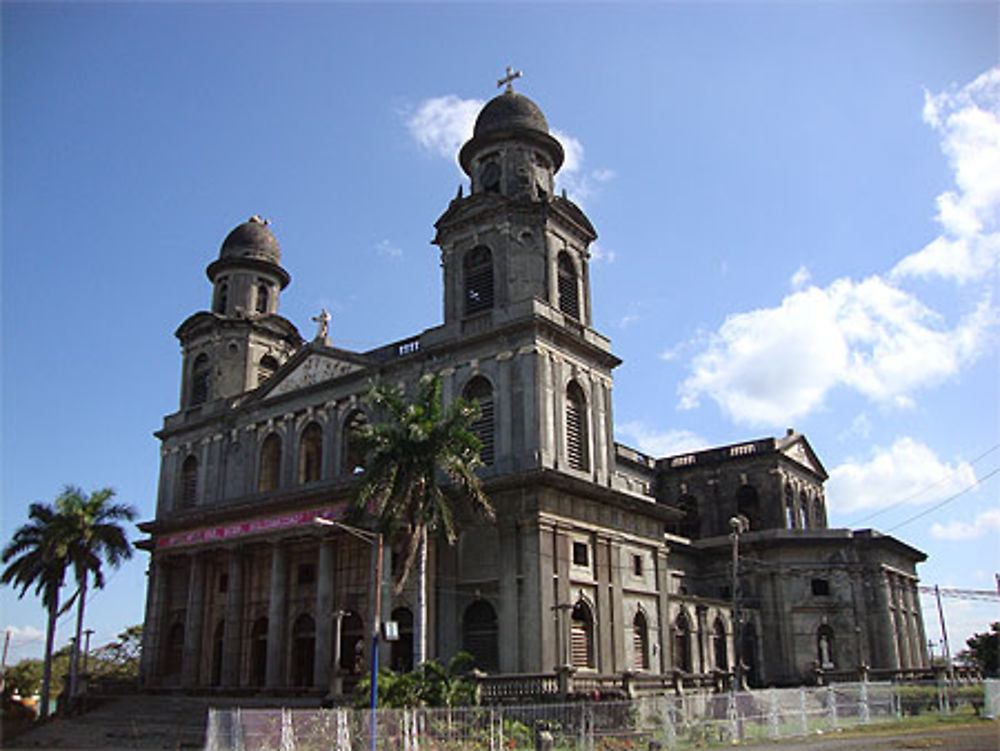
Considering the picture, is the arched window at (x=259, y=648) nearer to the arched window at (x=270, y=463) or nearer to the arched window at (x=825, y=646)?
the arched window at (x=270, y=463)

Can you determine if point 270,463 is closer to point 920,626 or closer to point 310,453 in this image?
point 310,453

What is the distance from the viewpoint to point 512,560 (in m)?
31.0

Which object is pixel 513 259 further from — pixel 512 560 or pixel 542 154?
pixel 512 560

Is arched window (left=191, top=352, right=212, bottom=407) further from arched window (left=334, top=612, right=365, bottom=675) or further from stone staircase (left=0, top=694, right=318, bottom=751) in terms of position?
arched window (left=334, top=612, right=365, bottom=675)

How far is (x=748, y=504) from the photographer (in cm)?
5238

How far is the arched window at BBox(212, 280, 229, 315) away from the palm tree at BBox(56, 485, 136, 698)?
10939 mm

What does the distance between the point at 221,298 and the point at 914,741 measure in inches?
1535

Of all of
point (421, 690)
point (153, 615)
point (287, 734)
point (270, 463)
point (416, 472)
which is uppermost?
point (270, 463)

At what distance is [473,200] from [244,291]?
53.8ft

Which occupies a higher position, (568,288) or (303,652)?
(568,288)

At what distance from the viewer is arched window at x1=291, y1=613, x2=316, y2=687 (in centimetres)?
3766

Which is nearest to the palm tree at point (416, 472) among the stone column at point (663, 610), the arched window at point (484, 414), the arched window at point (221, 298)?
the arched window at point (484, 414)

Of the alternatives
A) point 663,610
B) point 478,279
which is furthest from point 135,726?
point 478,279

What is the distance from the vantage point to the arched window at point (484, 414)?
33719mm
